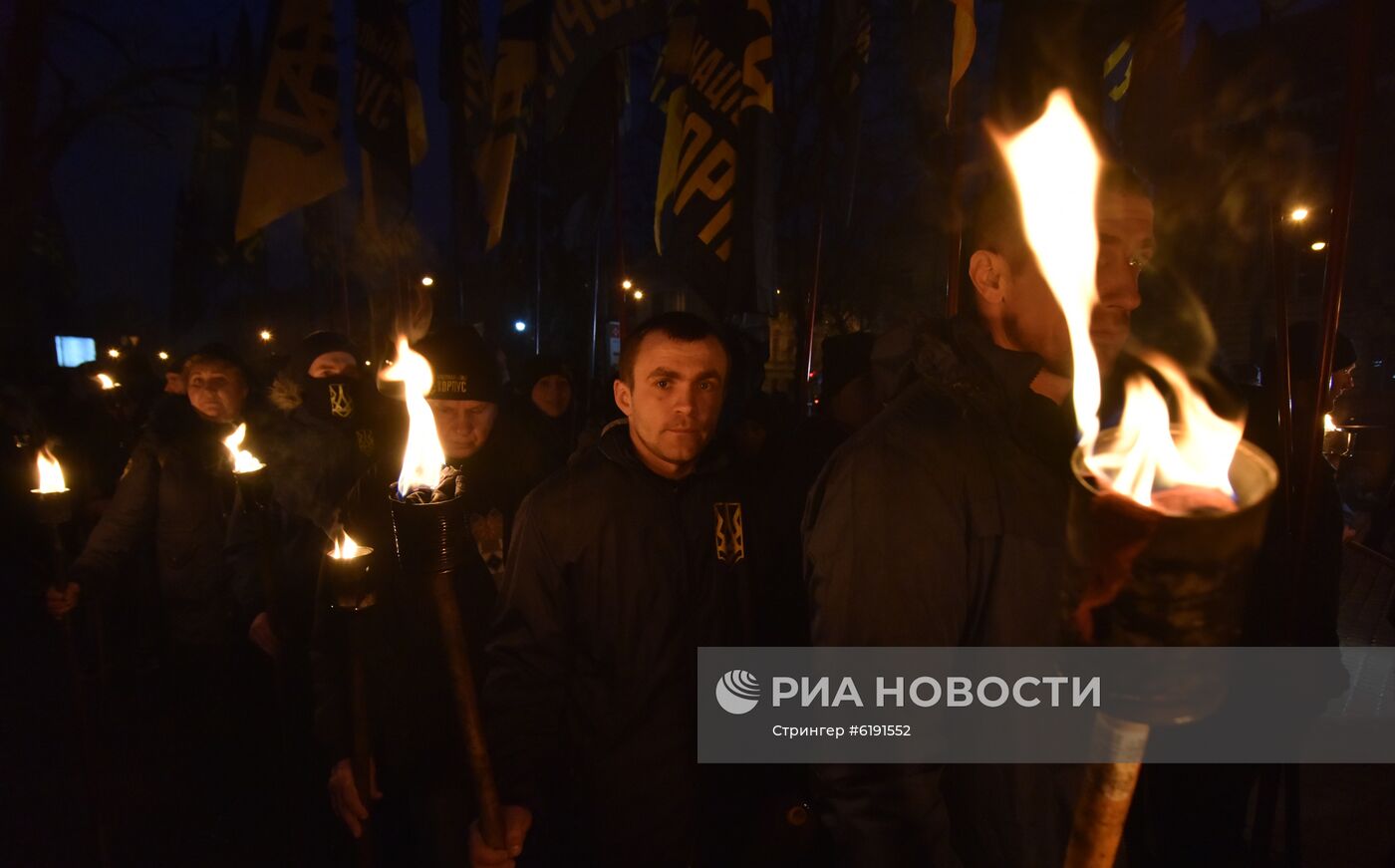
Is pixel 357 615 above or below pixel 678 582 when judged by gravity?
above

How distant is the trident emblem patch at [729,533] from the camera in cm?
245

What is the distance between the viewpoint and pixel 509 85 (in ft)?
19.3

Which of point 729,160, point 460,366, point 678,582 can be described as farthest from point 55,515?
point 729,160

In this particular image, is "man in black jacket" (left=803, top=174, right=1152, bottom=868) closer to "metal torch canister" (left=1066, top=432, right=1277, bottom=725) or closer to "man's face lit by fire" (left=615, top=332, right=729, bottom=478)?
"man's face lit by fire" (left=615, top=332, right=729, bottom=478)

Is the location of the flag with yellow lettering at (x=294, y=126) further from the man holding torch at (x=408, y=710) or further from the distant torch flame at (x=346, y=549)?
the distant torch flame at (x=346, y=549)

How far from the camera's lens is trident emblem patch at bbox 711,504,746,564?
96.3 inches

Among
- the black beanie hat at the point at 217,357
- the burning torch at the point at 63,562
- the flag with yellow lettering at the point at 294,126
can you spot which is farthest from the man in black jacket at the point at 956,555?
the flag with yellow lettering at the point at 294,126

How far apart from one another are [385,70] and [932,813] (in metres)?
7.31

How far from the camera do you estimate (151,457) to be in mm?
4414

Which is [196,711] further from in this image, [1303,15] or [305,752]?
[1303,15]

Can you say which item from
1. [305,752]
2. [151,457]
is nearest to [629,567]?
[305,752]

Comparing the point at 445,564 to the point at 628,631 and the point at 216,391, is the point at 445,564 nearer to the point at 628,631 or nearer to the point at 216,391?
the point at 628,631

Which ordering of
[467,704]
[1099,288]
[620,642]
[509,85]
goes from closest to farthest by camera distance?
[467,704] < [1099,288] < [620,642] < [509,85]

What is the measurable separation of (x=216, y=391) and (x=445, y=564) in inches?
179
